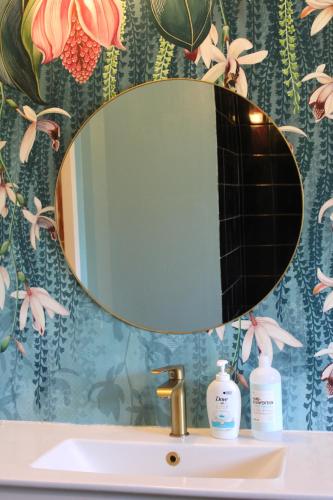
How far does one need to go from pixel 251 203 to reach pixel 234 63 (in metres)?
0.34

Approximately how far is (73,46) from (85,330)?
731 mm

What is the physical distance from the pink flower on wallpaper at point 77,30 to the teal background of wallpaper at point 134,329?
0.09 ft

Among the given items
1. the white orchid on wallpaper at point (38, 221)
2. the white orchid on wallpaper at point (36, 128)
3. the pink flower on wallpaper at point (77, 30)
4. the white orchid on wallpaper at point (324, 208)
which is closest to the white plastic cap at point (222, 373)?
the white orchid on wallpaper at point (324, 208)

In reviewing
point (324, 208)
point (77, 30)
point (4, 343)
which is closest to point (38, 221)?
point (4, 343)

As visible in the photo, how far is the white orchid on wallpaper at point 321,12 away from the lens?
160cm

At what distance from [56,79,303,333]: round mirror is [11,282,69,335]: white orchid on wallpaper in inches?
4.3

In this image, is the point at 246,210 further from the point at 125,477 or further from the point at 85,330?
the point at 125,477

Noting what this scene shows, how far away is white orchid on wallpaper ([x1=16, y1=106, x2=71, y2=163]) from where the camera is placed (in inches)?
70.2

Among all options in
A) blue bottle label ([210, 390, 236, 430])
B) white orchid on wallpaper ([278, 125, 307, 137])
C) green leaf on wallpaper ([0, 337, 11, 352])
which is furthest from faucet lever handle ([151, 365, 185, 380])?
white orchid on wallpaper ([278, 125, 307, 137])

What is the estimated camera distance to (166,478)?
1.36 metres

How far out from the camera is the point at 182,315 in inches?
66.7

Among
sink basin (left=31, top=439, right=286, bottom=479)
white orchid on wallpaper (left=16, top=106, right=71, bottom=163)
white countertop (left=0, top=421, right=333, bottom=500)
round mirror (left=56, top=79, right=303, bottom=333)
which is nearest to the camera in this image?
white countertop (left=0, top=421, right=333, bottom=500)

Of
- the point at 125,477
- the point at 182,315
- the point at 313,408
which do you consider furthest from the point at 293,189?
the point at 125,477

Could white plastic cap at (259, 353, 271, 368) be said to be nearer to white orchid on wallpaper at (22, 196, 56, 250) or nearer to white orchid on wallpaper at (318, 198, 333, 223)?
white orchid on wallpaper at (318, 198, 333, 223)
